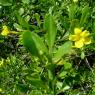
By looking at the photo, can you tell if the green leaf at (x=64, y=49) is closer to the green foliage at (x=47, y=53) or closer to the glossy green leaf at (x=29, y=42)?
the green foliage at (x=47, y=53)

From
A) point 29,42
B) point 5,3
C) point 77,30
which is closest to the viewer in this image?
point 29,42

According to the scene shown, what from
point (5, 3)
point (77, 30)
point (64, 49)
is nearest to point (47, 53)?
point (64, 49)

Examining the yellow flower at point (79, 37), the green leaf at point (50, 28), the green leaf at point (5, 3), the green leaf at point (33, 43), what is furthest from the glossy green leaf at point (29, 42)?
the green leaf at point (5, 3)

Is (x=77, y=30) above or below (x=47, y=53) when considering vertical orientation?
above

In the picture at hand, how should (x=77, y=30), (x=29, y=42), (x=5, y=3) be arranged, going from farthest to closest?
1. (x=5, y=3)
2. (x=77, y=30)
3. (x=29, y=42)

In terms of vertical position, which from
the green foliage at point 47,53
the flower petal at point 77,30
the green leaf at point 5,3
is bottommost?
the green foliage at point 47,53

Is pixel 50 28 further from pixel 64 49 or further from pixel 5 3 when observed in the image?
pixel 5 3

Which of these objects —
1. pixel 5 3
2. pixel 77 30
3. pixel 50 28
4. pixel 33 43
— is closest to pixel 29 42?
pixel 33 43

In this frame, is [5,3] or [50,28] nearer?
[50,28]

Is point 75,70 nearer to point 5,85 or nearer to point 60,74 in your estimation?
point 60,74
